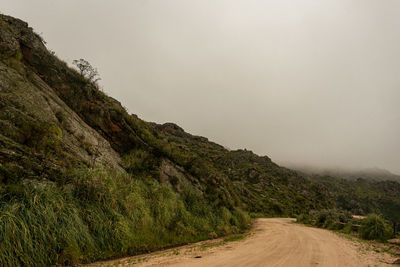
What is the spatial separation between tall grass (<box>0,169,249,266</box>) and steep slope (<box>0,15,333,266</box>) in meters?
0.03

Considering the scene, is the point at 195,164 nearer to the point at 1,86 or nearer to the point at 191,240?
the point at 191,240

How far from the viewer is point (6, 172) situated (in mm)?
6238

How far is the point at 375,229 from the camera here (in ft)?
50.8

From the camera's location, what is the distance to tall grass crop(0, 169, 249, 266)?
5.43 meters

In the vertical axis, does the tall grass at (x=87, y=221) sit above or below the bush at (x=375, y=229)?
above

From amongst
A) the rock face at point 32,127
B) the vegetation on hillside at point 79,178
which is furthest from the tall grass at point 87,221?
the rock face at point 32,127

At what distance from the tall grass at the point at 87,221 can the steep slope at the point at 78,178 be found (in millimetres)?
32

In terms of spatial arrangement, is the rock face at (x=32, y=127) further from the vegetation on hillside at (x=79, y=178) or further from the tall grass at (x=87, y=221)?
the tall grass at (x=87, y=221)

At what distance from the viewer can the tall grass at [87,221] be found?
17.8 feet

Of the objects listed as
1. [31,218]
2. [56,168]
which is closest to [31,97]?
[56,168]

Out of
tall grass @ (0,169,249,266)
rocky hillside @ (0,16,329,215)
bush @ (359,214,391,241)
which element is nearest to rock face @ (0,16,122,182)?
rocky hillside @ (0,16,329,215)

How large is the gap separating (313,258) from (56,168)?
34.7 feet

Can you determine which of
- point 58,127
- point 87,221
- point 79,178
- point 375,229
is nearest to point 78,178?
point 79,178

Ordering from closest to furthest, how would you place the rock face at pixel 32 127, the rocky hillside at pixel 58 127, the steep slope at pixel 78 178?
1. the steep slope at pixel 78 178
2. the rock face at pixel 32 127
3. the rocky hillside at pixel 58 127
